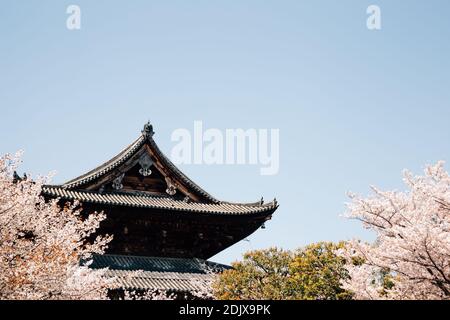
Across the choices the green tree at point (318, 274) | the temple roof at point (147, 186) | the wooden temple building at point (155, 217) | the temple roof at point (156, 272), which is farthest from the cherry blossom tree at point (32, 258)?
the green tree at point (318, 274)

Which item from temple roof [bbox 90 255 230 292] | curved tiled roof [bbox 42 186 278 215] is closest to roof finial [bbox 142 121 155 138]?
curved tiled roof [bbox 42 186 278 215]

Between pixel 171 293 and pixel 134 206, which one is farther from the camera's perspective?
pixel 134 206

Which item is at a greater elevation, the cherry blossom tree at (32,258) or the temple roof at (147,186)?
the temple roof at (147,186)

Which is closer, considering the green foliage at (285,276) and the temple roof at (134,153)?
the green foliage at (285,276)

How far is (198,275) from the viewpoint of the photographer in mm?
15797

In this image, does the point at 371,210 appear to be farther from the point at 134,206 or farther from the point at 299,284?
the point at 134,206

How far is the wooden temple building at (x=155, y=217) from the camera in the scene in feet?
50.2

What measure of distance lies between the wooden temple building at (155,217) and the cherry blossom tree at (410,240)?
7.56 meters

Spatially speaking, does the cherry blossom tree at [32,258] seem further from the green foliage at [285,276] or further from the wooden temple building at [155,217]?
the green foliage at [285,276]

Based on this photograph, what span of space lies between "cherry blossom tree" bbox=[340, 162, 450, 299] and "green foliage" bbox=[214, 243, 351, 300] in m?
4.23

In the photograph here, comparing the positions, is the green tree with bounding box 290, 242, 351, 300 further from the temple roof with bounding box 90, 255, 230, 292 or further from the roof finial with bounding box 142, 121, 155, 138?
the roof finial with bounding box 142, 121, 155, 138

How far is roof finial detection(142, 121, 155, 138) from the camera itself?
18.8 m
